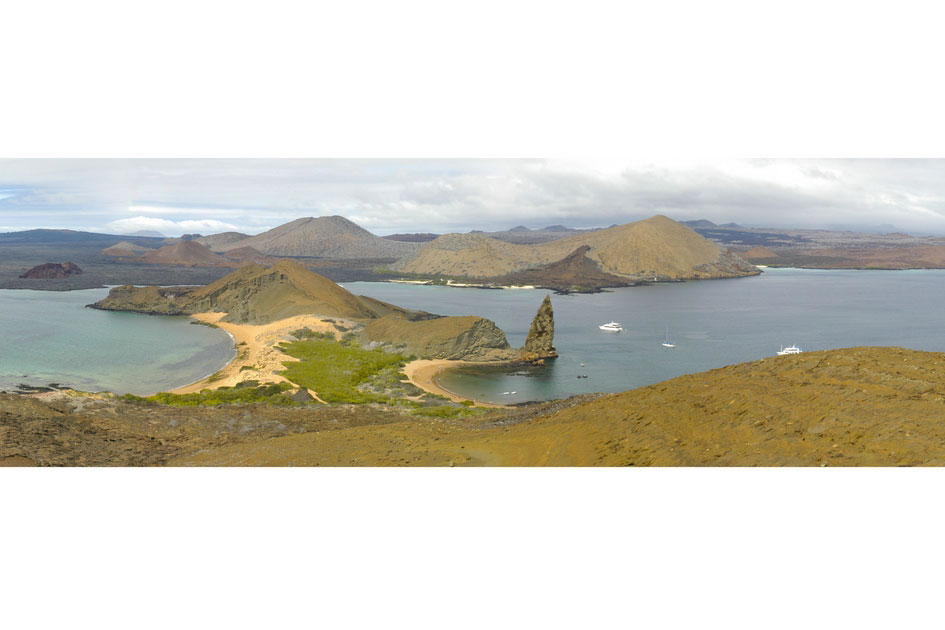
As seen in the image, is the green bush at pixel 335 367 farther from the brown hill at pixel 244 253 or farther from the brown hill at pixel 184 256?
the brown hill at pixel 244 253

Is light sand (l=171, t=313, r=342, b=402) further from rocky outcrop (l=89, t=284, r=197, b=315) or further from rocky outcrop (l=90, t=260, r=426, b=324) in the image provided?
rocky outcrop (l=89, t=284, r=197, b=315)

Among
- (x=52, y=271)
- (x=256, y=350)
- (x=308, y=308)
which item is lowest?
(x=256, y=350)

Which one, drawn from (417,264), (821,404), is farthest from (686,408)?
(417,264)

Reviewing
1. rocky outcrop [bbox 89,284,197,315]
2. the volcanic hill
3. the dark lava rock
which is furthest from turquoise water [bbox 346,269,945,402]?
rocky outcrop [bbox 89,284,197,315]

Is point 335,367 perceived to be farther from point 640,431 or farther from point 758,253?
point 758,253

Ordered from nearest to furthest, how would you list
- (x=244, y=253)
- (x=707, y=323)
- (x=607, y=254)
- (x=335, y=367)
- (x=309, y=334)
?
1. (x=335, y=367)
2. (x=707, y=323)
3. (x=309, y=334)
4. (x=244, y=253)
5. (x=607, y=254)

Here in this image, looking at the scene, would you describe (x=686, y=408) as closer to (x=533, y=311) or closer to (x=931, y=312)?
(x=931, y=312)

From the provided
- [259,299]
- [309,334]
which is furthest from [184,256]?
[309,334]

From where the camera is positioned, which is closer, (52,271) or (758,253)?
(52,271)
